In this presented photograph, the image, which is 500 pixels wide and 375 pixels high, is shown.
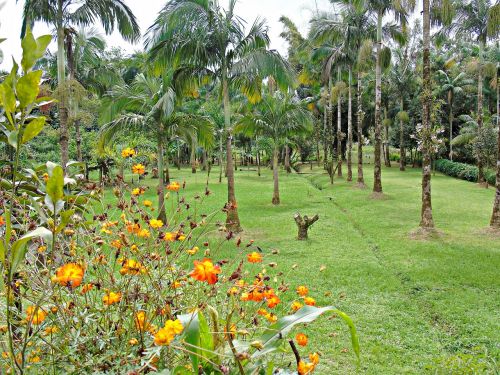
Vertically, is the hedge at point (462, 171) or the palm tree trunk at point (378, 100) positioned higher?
the palm tree trunk at point (378, 100)

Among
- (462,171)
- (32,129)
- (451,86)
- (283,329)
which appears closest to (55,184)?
(32,129)

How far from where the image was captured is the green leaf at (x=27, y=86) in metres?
1.19

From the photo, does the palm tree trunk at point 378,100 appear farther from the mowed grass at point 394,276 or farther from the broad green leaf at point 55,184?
the broad green leaf at point 55,184

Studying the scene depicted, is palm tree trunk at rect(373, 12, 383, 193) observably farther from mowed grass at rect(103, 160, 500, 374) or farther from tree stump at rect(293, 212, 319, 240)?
tree stump at rect(293, 212, 319, 240)

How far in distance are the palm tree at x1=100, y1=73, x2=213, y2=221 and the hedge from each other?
15385mm

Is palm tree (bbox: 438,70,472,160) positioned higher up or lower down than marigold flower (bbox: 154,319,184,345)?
higher up

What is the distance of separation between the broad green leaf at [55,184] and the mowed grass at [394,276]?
145cm

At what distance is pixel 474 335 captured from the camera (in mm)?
5234

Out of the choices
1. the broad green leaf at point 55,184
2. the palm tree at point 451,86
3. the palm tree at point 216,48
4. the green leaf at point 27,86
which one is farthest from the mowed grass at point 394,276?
the palm tree at point 451,86

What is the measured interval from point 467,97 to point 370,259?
1030 inches

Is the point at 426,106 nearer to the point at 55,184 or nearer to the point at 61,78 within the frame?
the point at 61,78

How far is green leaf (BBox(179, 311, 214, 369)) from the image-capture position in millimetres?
1463

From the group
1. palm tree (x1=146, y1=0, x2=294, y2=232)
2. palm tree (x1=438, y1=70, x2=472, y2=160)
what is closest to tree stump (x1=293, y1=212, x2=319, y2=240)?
palm tree (x1=146, y1=0, x2=294, y2=232)

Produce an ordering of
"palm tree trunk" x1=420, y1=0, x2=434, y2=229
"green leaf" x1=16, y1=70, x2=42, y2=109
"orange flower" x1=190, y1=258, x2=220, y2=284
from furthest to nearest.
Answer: "palm tree trunk" x1=420, y1=0, x2=434, y2=229 < "orange flower" x1=190, y1=258, x2=220, y2=284 < "green leaf" x1=16, y1=70, x2=42, y2=109
